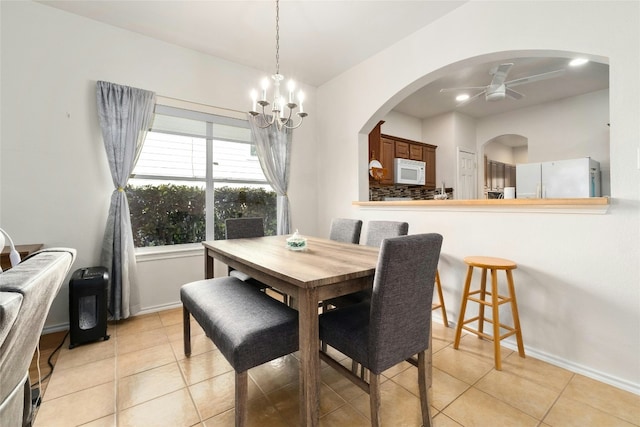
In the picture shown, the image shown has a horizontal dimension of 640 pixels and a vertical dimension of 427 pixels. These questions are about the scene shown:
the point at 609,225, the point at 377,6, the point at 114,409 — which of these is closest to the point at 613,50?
the point at 609,225

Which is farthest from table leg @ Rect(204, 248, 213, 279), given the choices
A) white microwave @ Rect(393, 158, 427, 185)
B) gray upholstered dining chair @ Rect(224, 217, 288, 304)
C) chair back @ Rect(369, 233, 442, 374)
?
white microwave @ Rect(393, 158, 427, 185)

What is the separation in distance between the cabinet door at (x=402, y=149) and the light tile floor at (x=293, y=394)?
137 inches

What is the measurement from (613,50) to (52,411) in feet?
12.8

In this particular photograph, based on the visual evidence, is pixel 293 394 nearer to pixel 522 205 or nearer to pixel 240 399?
pixel 240 399

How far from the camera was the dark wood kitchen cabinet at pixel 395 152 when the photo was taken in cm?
430

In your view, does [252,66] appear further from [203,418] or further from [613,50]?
[203,418]

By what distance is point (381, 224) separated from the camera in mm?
2344

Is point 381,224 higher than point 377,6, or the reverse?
point 377,6

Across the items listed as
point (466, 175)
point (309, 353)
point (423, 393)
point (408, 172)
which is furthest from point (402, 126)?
point (309, 353)

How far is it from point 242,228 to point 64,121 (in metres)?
1.85

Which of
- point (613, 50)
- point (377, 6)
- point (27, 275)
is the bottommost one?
point (27, 275)

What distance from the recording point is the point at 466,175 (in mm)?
5555

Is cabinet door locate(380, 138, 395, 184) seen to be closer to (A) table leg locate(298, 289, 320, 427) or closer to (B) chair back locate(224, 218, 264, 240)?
(B) chair back locate(224, 218, 264, 240)

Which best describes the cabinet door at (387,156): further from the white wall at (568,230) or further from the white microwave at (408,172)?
the white wall at (568,230)
